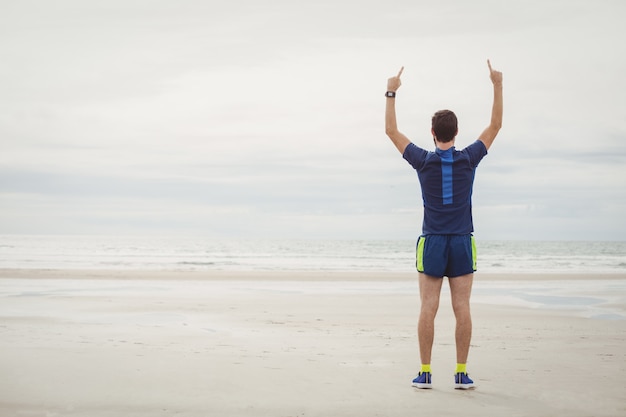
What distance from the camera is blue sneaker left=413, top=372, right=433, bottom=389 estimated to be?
4.48 meters

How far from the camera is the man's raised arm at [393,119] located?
177 inches

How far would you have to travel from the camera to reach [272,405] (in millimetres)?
4039

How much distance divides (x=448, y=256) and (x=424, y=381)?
2.97 ft

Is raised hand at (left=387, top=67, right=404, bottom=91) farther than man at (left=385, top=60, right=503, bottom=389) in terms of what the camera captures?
Yes

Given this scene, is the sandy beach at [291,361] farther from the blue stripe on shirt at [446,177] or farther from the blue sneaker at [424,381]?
the blue stripe on shirt at [446,177]

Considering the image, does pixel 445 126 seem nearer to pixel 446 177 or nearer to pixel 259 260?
pixel 446 177

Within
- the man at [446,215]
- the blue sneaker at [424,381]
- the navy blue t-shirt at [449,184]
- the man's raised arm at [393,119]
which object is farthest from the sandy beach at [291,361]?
the man's raised arm at [393,119]

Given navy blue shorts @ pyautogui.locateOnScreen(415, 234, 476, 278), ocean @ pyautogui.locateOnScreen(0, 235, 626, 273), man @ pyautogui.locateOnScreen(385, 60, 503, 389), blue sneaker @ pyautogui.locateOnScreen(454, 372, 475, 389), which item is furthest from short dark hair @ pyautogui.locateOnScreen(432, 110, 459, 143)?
ocean @ pyautogui.locateOnScreen(0, 235, 626, 273)

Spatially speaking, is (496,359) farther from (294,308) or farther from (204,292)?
(204,292)

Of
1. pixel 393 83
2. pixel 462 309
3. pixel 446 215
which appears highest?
pixel 393 83

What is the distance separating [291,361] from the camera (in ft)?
18.3

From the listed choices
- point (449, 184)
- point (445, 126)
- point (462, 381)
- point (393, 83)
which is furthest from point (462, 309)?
point (393, 83)

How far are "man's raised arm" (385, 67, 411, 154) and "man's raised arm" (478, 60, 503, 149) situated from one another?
545mm

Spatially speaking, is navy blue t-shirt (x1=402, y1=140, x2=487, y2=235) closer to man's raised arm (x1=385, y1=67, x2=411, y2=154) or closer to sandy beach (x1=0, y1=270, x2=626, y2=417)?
man's raised arm (x1=385, y1=67, x2=411, y2=154)
